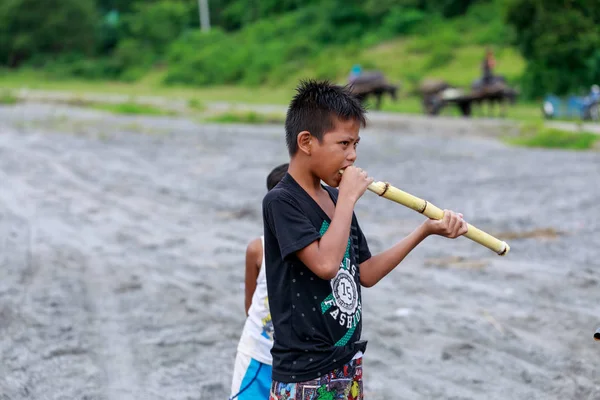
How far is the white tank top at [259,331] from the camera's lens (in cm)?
311

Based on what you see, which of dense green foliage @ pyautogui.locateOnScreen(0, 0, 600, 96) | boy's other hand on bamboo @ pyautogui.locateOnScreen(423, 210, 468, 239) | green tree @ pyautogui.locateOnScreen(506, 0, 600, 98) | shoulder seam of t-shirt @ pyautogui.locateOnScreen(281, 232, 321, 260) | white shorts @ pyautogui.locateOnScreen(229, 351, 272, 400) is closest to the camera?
shoulder seam of t-shirt @ pyautogui.locateOnScreen(281, 232, 321, 260)

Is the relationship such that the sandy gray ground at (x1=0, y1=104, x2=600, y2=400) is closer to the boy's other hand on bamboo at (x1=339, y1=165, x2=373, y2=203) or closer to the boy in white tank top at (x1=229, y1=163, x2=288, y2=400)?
the boy in white tank top at (x1=229, y1=163, x2=288, y2=400)

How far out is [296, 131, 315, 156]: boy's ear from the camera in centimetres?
237

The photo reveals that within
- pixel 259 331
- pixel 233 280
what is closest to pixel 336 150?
pixel 259 331

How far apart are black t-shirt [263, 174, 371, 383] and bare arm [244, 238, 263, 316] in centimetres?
92

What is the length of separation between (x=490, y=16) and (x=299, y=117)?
32.2m

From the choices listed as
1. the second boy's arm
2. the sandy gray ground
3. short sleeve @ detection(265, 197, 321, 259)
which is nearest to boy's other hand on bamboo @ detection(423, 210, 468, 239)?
the second boy's arm

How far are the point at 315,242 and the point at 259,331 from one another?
975 millimetres

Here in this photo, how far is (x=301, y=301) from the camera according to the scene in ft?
7.76

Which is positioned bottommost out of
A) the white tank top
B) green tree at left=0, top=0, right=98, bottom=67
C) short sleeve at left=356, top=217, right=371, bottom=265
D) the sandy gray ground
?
the sandy gray ground

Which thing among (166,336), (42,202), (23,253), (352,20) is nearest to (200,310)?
(166,336)

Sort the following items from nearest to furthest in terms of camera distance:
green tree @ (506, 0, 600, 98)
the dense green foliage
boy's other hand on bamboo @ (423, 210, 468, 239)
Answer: boy's other hand on bamboo @ (423, 210, 468, 239)
green tree @ (506, 0, 600, 98)
the dense green foliage

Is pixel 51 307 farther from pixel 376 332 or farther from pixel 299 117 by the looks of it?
pixel 299 117

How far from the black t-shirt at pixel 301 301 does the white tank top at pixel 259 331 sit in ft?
2.17
